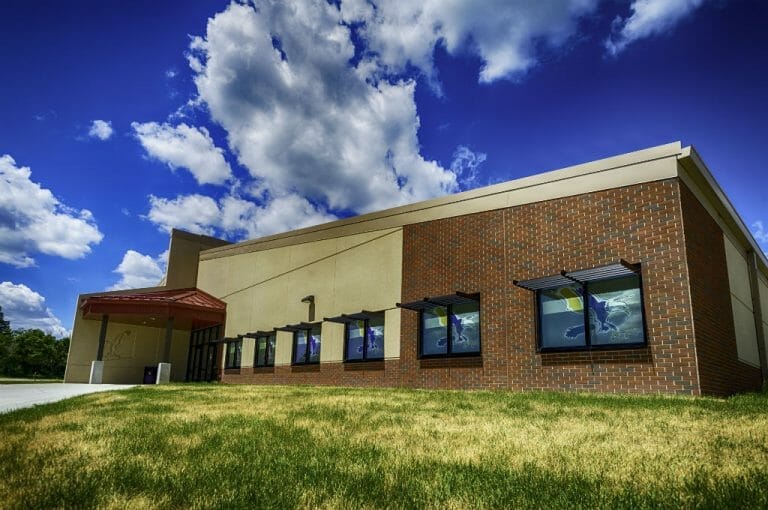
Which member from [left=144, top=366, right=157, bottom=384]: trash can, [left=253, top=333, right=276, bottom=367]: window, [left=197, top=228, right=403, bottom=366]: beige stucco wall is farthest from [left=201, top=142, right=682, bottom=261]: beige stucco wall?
[left=144, top=366, right=157, bottom=384]: trash can

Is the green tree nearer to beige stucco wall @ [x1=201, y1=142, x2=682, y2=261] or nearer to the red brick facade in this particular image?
beige stucco wall @ [x1=201, y1=142, x2=682, y2=261]

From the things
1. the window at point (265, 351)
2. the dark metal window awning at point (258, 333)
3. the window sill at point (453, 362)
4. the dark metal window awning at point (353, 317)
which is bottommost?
the window sill at point (453, 362)

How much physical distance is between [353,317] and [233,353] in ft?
35.7

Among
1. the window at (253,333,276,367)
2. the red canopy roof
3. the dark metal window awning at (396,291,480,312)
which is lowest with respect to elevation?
the window at (253,333,276,367)

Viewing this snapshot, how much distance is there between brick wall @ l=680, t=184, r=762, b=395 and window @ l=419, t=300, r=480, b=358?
5.73 metres

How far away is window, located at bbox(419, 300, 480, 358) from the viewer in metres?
16.2

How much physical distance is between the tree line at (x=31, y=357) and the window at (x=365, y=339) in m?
65.4

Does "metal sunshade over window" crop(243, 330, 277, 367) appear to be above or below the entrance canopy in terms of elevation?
below

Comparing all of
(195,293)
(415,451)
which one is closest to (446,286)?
(415,451)

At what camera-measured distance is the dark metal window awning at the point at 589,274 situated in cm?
1277

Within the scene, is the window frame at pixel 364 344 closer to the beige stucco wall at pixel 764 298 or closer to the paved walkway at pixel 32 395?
the paved walkway at pixel 32 395

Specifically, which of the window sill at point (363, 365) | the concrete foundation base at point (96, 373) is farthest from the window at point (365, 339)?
the concrete foundation base at point (96, 373)

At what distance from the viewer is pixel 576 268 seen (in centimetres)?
1397

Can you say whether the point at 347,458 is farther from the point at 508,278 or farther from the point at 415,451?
the point at 508,278
